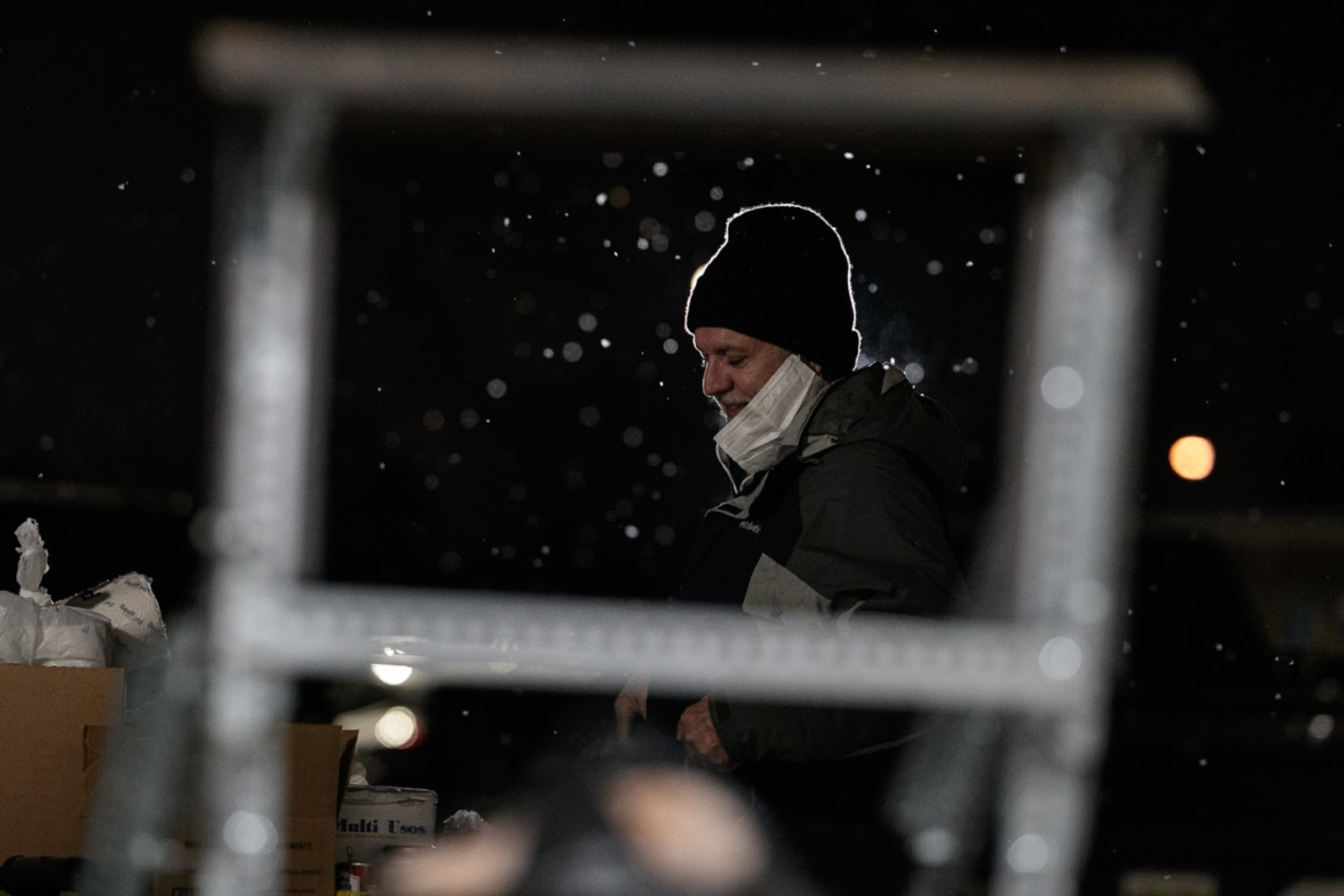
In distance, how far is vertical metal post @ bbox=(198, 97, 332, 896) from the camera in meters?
0.62

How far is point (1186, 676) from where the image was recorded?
3029mm

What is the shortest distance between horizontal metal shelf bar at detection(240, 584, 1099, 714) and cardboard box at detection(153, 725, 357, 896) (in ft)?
4.58

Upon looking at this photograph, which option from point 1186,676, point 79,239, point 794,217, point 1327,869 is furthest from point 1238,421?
point 79,239

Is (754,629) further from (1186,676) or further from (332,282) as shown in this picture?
(1186,676)

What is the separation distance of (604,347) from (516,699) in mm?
783

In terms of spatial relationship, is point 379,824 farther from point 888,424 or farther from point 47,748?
point 888,424

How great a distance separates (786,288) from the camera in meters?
1.88

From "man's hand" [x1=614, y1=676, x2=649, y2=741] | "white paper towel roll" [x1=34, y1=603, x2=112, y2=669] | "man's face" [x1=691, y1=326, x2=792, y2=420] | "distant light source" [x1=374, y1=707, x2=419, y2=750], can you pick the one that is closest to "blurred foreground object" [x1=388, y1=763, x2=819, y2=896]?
"man's hand" [x1=614, y1=676, x2=649, y2=741]

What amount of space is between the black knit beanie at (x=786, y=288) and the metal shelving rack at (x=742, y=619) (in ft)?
3.51

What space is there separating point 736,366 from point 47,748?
1077mm

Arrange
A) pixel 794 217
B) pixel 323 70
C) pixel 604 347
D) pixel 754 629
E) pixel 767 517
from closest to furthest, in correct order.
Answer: pixel 754 629, pixel 323 70, pixel 767 517, pixel 794 217, pixel 604 347

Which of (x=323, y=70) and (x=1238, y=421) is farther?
(x=1238, y=421)

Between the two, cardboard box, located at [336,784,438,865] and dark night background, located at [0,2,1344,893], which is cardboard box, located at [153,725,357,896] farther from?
dark night background, located at [0,2,1344,893]

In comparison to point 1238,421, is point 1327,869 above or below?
below
